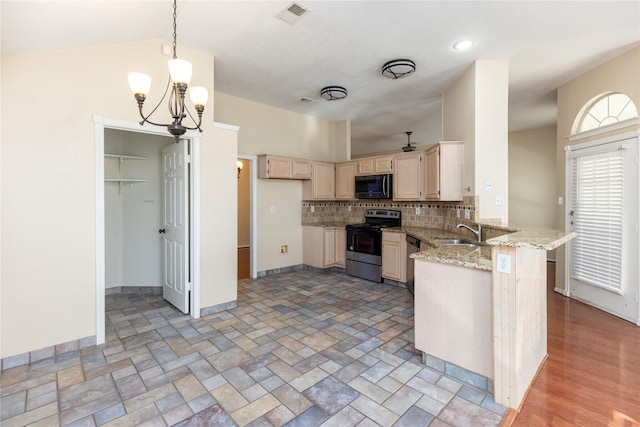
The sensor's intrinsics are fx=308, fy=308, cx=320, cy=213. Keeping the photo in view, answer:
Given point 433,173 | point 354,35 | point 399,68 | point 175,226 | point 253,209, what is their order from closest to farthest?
1. point 354,35
2. point 399,68
3. point 175,226
4. point 433,173
5. point 253,209

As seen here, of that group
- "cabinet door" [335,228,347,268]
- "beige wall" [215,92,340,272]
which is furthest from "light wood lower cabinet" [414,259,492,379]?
"beige wall" [215,92,340,272]

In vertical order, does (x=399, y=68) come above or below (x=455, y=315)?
above

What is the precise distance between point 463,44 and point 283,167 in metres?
3.05

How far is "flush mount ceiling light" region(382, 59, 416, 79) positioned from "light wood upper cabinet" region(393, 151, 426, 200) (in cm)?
128

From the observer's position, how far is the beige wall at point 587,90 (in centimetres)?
325

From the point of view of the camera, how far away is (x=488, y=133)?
3527 mm

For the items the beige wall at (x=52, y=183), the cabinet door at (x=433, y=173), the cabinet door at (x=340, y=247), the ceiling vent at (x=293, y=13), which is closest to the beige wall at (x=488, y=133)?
the cabinet door at (x=433, y=173)

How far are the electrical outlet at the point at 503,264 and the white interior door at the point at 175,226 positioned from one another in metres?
2.97

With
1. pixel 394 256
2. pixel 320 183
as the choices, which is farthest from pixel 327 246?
pixel 394 256

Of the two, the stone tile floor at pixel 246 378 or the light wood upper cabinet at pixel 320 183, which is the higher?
the light wood upper cabinet at pixel 320 183

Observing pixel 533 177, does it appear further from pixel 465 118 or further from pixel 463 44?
pixel 463 44

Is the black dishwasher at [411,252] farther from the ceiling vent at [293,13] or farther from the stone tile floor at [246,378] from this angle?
the ceiling vent at [293,13]

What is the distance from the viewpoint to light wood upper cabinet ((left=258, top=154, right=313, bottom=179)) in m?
4.98

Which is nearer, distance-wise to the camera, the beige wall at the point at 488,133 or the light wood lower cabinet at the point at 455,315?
the light wood lower cabinet at the point at 455,315
